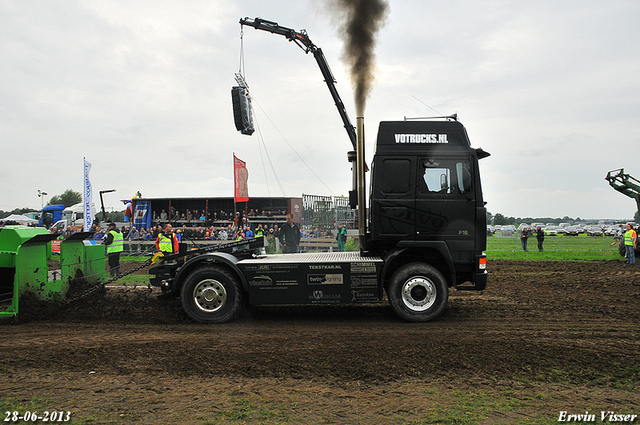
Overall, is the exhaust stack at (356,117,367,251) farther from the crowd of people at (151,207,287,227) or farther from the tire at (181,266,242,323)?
the crowd of people at (151,207,287,227)

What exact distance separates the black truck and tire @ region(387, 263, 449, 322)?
0.02 m

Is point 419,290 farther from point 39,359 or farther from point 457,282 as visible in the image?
point 39,359

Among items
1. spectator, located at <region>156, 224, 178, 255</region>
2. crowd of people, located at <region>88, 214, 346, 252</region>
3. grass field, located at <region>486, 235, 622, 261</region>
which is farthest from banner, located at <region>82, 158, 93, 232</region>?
grass field, located at <region>486, 235, 622, 261</region>

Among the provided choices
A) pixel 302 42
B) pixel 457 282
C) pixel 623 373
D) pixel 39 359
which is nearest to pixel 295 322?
pixel 457 282

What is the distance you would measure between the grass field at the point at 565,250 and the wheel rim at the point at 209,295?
16273 millimetres

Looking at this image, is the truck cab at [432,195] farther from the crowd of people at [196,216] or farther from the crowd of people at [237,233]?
the crowd of people at [196,216]

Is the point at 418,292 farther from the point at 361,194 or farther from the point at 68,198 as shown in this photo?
the point at 68,198

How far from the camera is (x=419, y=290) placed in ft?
23.1

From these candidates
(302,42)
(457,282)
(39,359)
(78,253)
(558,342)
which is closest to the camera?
(39,359)

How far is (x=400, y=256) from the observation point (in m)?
7.21

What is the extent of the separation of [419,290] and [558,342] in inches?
81.0

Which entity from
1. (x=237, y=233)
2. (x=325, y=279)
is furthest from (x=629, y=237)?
(x=237, y=233)

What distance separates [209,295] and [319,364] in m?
2.73

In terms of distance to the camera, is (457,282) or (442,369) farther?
(457,282)
